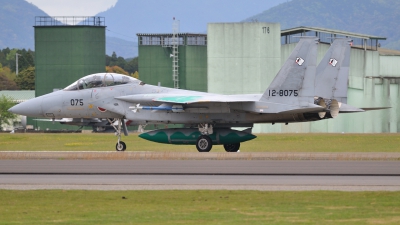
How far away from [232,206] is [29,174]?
685 cm

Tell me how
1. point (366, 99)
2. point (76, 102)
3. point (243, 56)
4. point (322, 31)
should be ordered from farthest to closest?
point (243, 56) < point (366, 99) < point (322, 31) < point (76, 102)

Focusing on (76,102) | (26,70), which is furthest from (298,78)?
(26,70)

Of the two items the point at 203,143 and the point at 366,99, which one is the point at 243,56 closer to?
the point at 366,99

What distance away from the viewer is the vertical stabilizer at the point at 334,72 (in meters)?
28.5

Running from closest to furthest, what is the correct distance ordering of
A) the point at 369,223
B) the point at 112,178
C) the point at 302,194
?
1. the point at 369,223
2. the point at 302,194
3. the point at 112,178

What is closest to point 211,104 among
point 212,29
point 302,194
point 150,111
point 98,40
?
point 150,111

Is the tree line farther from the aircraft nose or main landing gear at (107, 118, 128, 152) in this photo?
main landing gear at (107, 118, 128, 152)

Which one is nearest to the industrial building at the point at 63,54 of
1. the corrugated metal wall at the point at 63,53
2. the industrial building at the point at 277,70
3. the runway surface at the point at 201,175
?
the corrugated metal wall at the point at 63,53

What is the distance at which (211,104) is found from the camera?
89.4 feet

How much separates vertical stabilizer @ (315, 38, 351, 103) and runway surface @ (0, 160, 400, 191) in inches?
324

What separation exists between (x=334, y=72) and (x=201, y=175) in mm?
12978

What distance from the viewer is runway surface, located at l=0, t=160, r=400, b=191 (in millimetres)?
15297

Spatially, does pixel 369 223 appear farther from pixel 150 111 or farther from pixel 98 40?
pixel 98 40

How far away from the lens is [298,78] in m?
26.2
